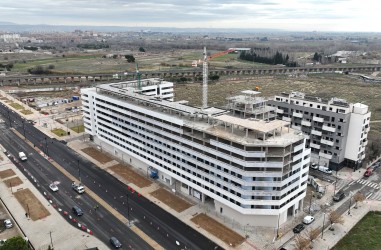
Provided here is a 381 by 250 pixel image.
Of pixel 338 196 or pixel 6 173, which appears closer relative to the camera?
pixel 338 196

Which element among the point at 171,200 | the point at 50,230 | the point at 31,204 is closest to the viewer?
the point at 50,230

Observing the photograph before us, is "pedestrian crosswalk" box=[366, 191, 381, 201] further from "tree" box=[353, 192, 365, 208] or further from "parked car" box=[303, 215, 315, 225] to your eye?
"parked car" box=[303, 215, 315, 225]

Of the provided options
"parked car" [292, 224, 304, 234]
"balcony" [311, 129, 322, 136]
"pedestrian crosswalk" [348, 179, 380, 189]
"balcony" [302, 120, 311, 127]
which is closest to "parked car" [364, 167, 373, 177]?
"pedestrian crosswalk" [348, 179, 380, 189]

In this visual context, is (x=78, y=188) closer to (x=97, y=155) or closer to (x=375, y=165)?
(x=97, y=155)

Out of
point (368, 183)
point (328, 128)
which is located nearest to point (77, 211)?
point (328, 128)

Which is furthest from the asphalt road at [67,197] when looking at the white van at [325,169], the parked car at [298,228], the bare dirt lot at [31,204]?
the white van at [325,169]

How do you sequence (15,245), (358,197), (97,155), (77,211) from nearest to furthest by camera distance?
(15,245), (77,211), (358,197), (97,155)

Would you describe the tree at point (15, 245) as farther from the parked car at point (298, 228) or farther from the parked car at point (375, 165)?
the parked car at point (375, 165)

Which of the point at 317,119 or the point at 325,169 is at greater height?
the point at 317,119
